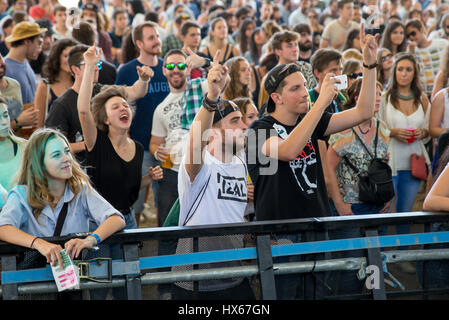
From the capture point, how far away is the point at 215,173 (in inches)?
146

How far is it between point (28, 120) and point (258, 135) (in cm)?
258

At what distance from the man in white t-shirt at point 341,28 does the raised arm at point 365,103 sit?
6333 millimetres

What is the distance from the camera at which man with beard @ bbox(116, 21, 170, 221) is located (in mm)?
5922

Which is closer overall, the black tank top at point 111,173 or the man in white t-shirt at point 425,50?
the black tank top at point 111,173

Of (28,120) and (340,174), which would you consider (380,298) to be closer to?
(340,174)

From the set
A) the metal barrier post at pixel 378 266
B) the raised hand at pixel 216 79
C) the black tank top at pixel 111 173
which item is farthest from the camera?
the black tank top at pixel 111 173

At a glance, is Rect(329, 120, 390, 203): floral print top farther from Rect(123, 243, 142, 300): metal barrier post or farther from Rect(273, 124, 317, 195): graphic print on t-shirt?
Rect(123, 243, 142, 300): metal barrier post

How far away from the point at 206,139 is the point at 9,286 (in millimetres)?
1268

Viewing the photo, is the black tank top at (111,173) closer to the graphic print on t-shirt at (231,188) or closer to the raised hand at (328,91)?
the graphic print on t-shirt at (231,188)

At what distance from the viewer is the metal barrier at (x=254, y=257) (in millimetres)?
2752

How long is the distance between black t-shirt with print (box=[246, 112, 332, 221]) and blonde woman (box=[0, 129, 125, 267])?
0.93 metres

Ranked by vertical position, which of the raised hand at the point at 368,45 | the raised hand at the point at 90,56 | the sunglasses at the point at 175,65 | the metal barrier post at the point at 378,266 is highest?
the sunglasses at the point at 175,65

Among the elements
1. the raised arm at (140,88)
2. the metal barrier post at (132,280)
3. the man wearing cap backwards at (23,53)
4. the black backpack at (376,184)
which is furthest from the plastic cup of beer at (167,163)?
the metal barrier post at (132,280)

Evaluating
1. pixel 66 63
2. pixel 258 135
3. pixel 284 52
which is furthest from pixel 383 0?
pixel 258 135
